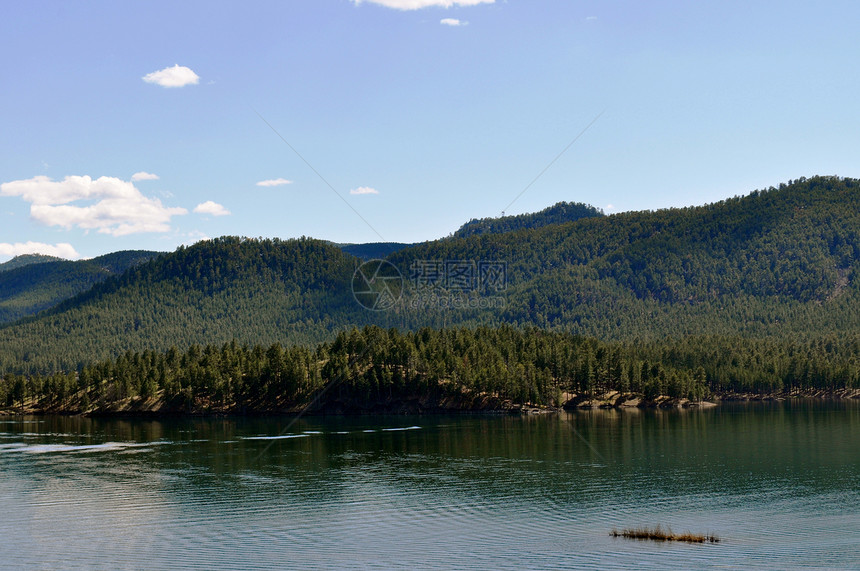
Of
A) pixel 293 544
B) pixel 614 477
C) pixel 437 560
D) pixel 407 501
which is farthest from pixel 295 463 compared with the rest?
pixel 437 560

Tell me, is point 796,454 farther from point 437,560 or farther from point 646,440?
point 437,560

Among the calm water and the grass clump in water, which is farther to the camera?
the grass clump in water

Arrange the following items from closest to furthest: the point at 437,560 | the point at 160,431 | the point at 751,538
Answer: the point at 437,560 → the point at 751,538 → the point at 160,431

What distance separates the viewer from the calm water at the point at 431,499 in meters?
65.6

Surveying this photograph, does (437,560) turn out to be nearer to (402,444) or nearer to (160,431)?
(402,444)

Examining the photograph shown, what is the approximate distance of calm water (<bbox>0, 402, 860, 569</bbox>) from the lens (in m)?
65.6

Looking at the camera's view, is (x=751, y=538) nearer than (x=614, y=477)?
Yes

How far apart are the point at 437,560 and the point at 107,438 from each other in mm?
116194

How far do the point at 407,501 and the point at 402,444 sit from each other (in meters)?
57.9

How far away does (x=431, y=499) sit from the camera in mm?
90938

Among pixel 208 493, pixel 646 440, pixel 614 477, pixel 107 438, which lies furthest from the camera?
pixel 107 438

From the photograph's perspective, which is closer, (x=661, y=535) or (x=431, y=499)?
(x=661, y=535)

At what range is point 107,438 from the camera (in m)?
162

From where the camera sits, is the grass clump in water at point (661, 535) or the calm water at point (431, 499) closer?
the calm water at point (431, 499)
